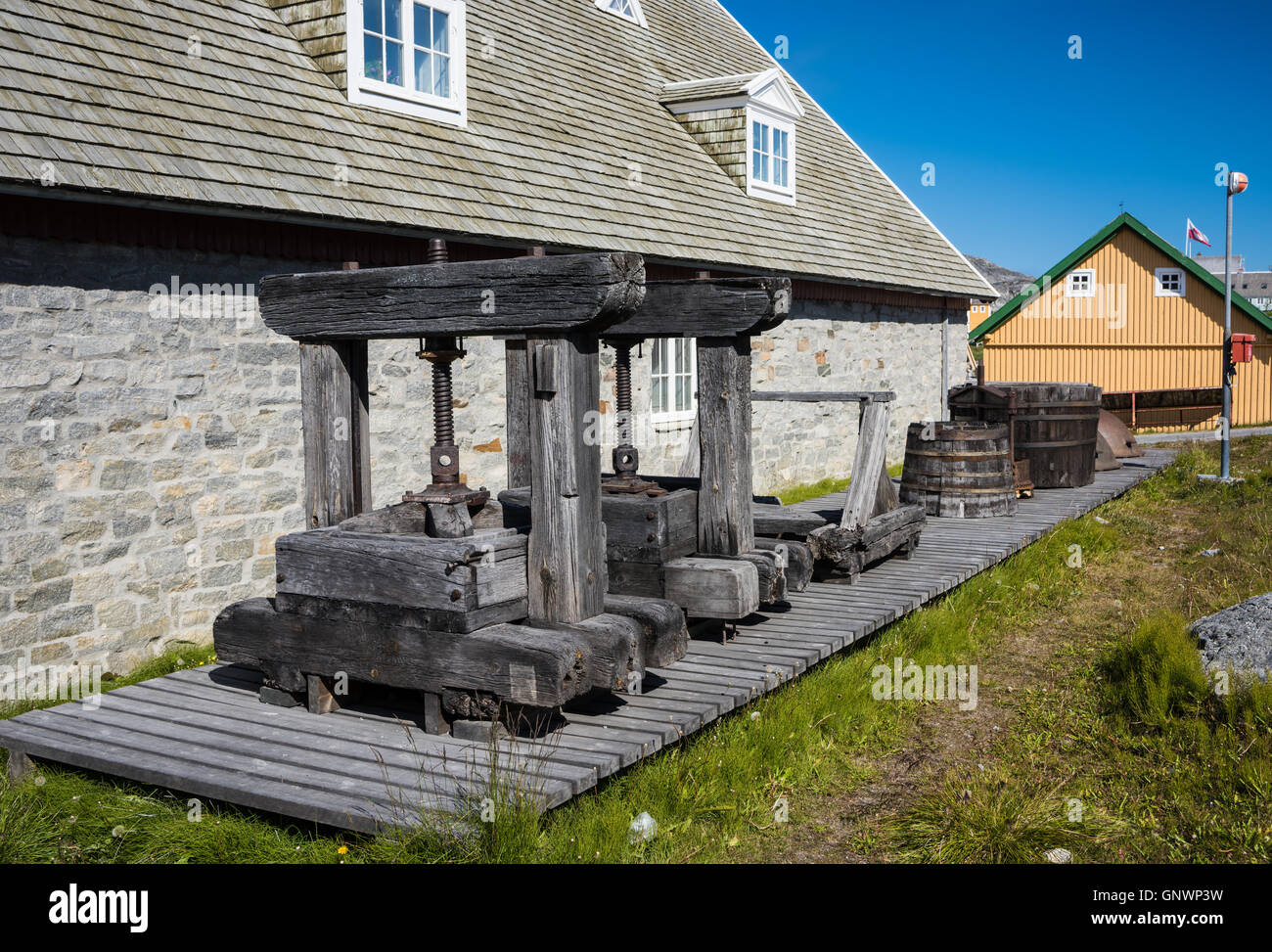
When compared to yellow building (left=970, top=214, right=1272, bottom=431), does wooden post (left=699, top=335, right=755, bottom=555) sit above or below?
below

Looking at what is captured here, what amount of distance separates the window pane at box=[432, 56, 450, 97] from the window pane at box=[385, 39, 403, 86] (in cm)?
43

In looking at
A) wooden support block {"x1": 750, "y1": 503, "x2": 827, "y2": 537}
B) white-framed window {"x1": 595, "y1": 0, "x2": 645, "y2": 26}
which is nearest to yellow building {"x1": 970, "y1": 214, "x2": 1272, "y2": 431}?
white-framed window {"x1": 595, "y1": 0, "x2": 645, "y2": 26}

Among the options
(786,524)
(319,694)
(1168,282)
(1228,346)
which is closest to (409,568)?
(319,694)

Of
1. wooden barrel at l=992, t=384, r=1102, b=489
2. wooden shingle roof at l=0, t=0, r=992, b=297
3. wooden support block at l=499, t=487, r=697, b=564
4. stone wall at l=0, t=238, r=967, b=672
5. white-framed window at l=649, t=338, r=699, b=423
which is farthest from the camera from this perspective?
wooden barrel at l=992, t=384, r=1102, b=489

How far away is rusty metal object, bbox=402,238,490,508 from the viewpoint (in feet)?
15.2

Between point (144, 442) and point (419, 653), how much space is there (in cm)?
293

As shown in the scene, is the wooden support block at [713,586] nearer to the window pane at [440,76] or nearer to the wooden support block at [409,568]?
the wooden support block at [409,568]

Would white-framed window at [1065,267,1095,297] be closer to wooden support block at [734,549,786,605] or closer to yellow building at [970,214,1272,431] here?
yellow building at [970,214,1272,431]

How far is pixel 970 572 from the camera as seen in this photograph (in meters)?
7.71

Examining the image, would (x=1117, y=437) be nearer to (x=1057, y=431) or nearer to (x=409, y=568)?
(x=1057, y=431)

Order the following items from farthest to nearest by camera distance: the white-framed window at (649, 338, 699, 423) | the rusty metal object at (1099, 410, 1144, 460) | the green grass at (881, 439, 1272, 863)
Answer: the rusty metal object at (1099, 410, 1144, 460), the white-framed window at (649, 338, 699, 423), the green grass at (881, 439, 1272, 863)

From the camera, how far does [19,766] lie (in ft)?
14.9

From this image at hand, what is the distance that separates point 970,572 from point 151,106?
611 centimetres

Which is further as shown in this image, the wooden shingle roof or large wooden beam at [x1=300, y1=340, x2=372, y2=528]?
the wooden shingle roof
